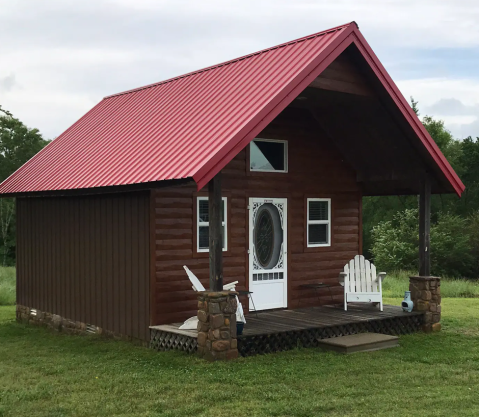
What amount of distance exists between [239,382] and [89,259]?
4.55m

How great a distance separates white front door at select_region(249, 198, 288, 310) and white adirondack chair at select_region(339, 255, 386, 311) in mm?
1074

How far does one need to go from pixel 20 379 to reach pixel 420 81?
45183mm

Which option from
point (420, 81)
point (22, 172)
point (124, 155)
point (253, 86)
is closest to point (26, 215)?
point (22, 172)

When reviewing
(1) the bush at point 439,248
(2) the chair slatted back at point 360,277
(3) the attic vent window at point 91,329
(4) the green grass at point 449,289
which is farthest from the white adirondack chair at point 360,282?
(1) the bush at point 439,248

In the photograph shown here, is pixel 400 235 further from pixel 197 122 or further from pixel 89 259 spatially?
pixel 197 122

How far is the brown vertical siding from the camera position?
9.84m

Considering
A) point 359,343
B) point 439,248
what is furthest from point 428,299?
point 439,248

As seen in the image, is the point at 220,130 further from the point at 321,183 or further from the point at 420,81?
the point at 420,81

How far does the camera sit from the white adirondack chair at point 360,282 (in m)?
11.2

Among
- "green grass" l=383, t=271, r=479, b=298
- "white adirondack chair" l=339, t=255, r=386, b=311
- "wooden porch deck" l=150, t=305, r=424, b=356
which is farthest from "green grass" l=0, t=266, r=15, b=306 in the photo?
"green grass" l=383, t=271, r=479, b=298

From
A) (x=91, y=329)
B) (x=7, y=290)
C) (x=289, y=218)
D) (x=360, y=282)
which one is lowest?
(x=91, y=329)

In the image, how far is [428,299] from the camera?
11109 millimetres

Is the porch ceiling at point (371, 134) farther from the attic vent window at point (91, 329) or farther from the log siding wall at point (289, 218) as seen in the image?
the attic vent window at point (91, 329)

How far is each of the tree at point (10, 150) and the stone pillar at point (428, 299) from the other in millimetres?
23056
